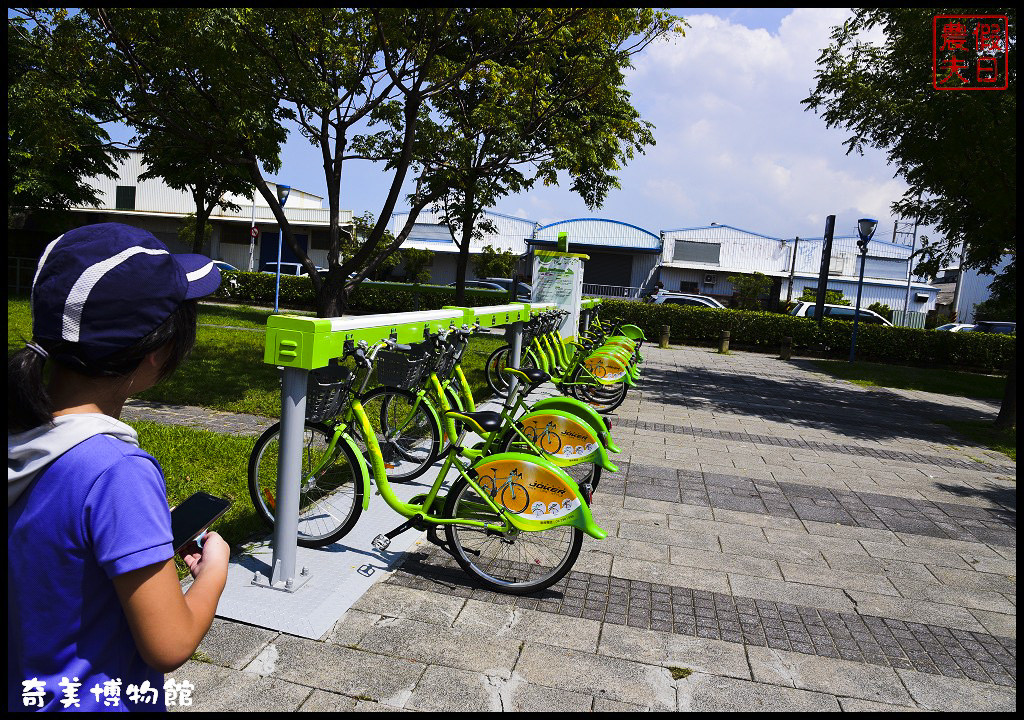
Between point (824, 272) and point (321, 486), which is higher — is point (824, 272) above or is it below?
above

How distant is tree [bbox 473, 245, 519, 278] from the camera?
2970 cm

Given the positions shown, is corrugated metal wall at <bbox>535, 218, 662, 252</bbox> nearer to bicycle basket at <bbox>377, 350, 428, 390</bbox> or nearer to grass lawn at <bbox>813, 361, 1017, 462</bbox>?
grass lawn at <bbox>813, 361, 1017, 462</bbox>

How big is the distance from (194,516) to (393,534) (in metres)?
2.52

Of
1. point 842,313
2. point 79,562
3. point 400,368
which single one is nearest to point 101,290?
point 79,562

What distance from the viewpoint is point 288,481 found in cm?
341

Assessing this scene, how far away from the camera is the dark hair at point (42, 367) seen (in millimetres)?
1087

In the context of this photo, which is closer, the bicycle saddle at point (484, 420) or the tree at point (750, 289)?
the bicycle saddle at point (484, 420)

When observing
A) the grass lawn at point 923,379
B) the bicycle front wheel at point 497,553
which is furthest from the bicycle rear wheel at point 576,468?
the grass lawn at point 923,379

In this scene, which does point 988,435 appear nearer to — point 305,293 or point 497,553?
point 497,553

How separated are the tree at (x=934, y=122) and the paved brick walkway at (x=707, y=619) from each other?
4.75 metres

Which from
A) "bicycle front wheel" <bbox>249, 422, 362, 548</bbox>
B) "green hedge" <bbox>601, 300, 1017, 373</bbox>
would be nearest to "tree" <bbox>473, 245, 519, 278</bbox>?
"green hedge" <bbox>601, 300, 1017, 373</bbox>

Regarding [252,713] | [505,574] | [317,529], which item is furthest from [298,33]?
[252,713]

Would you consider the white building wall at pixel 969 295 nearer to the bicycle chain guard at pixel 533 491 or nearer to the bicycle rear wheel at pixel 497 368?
the bicycle rear wheel at pixel 497 368

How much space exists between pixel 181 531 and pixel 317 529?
2.82m
